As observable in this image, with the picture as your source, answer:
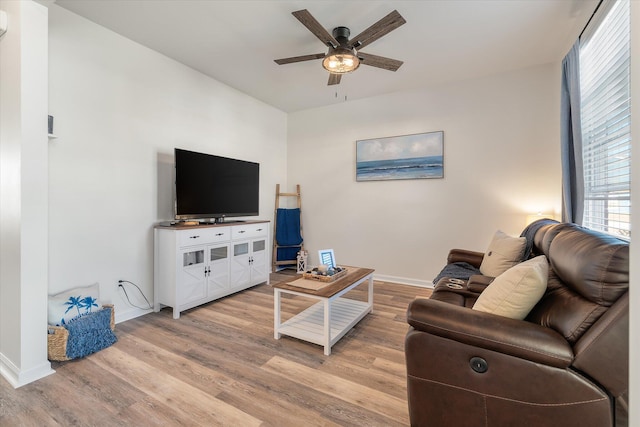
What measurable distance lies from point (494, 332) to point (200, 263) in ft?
8.94

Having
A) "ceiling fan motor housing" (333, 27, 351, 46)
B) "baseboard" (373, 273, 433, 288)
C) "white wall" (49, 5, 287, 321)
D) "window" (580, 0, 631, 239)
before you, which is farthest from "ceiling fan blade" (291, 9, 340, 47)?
"baseboard" (373, 273, 433, 288)

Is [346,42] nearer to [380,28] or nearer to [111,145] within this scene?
[380,28]

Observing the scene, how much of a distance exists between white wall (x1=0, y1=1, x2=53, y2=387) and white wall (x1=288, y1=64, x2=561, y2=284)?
3.38 metres

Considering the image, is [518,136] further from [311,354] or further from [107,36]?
[107,36]

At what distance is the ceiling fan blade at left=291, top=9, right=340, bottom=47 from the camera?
1949mm

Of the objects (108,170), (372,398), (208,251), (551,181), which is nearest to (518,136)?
(551,181)

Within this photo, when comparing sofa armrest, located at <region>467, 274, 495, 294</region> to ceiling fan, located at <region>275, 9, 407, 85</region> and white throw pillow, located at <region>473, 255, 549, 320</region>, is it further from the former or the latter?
ceiling fan, located at <region>275, 9, 407, 85</region>

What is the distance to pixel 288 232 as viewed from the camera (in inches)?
185

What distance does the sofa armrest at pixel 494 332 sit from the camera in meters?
1.15

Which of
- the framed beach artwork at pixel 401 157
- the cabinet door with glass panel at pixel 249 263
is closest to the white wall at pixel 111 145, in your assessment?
the cabinet door with glass panel at pixel 249 263

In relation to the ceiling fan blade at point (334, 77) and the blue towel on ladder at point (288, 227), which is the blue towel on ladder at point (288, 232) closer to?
the blue towel on ladder at point (288, 227)

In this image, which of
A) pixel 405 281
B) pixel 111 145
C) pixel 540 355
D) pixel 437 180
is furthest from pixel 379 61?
pixel 405 281

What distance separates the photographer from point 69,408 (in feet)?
5.19

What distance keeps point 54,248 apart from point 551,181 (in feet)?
16.3
